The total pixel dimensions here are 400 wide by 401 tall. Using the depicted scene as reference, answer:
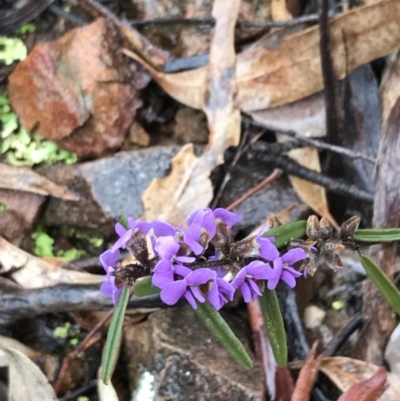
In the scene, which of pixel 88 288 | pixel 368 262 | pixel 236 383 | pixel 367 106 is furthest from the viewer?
pixel 367 106

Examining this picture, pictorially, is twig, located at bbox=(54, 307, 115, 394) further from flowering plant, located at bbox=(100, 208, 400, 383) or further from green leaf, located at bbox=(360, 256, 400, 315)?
green leaf, located at bbox=(360, 256, 400, 315)

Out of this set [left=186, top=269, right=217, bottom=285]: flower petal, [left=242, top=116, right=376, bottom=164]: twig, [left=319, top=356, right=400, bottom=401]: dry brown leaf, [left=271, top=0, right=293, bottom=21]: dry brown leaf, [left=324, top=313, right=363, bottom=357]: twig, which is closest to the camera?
[left=186, top=269, right=217, bottom=285]: flower petal

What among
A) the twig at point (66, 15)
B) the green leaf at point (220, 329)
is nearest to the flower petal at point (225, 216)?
the green leaf at point (220, 329)

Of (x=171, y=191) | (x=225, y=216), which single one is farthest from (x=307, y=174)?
(x=225, y=216)

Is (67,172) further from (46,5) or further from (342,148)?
(342,148)

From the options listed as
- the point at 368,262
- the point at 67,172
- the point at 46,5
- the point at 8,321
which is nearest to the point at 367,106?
the point at 368,262

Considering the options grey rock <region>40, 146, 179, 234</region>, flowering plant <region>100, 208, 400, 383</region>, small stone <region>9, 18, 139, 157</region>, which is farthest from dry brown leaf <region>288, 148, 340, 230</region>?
small stone <region>9, 18, 139, 157</region>

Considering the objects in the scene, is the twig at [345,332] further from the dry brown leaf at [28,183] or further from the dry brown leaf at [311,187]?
the dry brown leaf at [28,183]
